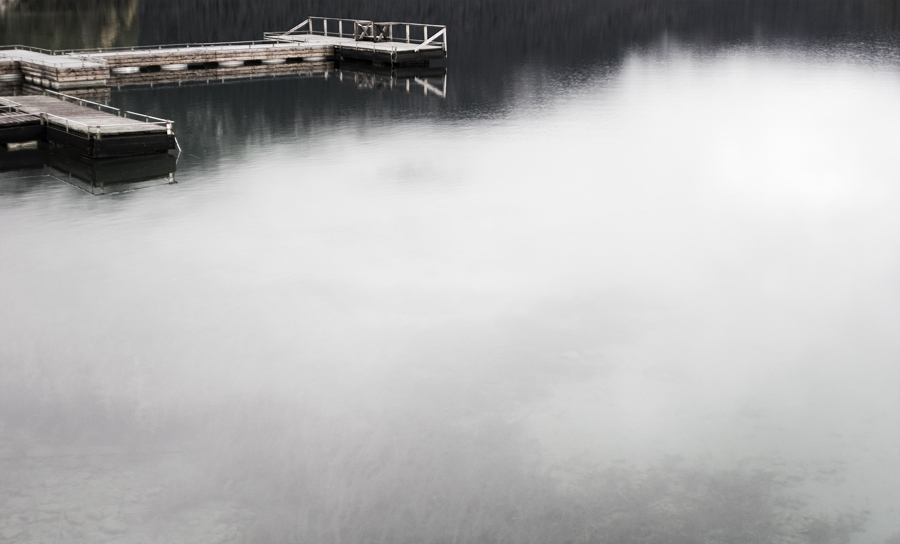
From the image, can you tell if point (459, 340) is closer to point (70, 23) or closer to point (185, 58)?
point (185, 58)

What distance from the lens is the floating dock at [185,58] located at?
3875cm

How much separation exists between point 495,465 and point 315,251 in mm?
8327

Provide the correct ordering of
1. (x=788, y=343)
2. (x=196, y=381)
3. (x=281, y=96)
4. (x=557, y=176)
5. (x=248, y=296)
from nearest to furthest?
(x=196, y=381), (x=788, y=343), (x=248, y=296), (x=557, y=176), (x=281, y=96)

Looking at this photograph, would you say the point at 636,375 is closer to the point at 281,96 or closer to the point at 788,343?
the point at 788,343

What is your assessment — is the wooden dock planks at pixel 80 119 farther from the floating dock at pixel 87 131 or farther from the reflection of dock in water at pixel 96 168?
the reflection of dock in water at pixel 96 168

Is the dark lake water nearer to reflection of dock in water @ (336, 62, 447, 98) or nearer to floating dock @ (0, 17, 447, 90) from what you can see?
reflection of dock in water @ (336, 62, 447, 98)

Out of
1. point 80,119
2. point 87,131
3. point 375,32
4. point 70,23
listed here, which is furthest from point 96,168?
point 70,23

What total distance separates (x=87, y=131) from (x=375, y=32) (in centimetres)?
3006

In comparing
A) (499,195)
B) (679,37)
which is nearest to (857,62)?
(679,37)

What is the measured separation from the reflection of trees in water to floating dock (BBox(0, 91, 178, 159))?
2815cm

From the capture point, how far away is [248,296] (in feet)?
49.5

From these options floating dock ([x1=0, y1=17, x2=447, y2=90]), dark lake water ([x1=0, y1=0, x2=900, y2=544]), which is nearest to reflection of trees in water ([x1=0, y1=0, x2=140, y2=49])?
floating dock ([x1=0, y1=17, x2=447, y2=90])

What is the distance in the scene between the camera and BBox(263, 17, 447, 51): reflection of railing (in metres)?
48.0

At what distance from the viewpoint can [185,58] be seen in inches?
1709
